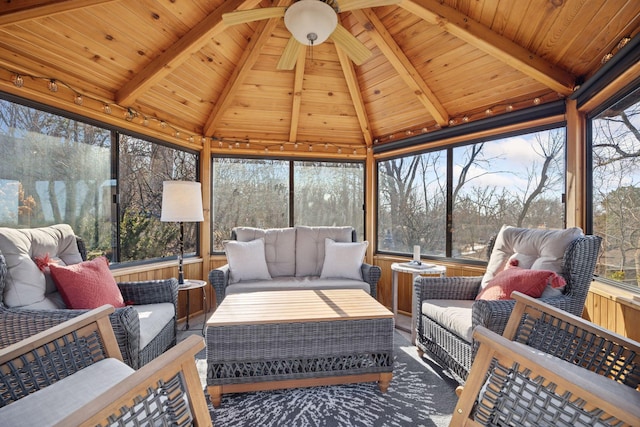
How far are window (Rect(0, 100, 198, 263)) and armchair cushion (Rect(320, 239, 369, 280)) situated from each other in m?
1.83

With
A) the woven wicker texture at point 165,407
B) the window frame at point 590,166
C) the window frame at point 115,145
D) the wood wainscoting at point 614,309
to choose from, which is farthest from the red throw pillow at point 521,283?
the window frame at point 115,145

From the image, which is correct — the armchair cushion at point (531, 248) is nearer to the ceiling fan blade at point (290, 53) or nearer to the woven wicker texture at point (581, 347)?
the woven wicker texture at point (581, 347)

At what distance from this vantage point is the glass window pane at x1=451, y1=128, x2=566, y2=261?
292cm

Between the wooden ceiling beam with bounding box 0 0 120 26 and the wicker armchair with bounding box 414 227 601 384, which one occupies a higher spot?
the wooden ceiling beam with bounding box 0 0 120 26

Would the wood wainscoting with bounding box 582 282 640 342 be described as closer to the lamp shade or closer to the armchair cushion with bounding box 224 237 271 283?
the armchair cushion with bounding box 224 237 271 283

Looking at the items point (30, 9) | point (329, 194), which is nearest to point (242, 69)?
point (30, 9)

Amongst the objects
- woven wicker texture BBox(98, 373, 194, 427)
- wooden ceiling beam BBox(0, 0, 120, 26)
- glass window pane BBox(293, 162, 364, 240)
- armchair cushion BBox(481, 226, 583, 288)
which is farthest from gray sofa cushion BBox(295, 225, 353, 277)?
wooden ceiling beam BBox(0, 0, 120, 26)

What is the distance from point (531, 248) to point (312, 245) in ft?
6.95

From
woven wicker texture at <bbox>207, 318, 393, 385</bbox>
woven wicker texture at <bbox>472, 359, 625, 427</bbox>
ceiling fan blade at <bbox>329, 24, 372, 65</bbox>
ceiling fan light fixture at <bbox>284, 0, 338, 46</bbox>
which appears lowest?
woven wicker texture at <bbox>207, 318, 393, 385</bbox>

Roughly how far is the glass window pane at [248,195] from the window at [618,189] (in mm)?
3265

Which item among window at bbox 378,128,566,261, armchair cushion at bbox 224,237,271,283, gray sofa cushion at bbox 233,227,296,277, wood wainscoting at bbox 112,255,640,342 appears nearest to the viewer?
wood wainscoting at bbox 112,255,640,342

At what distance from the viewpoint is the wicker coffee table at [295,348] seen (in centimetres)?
196

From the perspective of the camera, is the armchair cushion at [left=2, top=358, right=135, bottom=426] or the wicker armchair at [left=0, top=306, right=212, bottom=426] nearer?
the wicker armchair at [left=0, top=306, right=212, bottom=426]

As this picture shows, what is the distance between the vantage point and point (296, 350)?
6.61 ft
